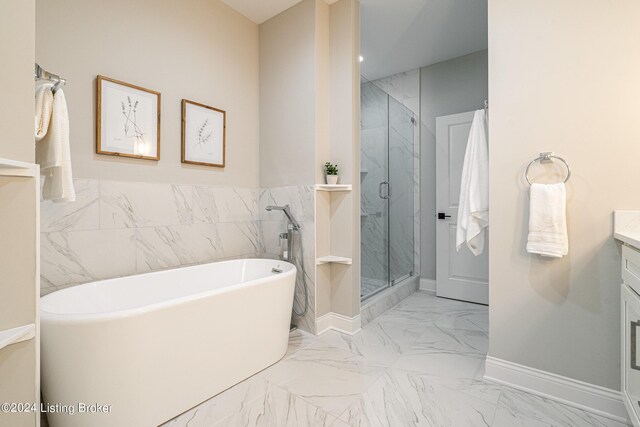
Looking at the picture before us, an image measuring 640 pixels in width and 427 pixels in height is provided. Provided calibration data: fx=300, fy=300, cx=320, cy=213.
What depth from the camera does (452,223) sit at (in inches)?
137

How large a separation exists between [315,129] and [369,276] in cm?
165

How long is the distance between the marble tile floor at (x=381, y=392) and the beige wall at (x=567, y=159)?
26 centimetres

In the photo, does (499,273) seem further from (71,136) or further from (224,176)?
(71,136)

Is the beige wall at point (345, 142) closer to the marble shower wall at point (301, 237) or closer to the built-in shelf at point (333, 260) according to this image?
the built-in shelf at point (333, 260)

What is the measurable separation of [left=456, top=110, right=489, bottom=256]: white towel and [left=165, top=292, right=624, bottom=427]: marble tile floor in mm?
806

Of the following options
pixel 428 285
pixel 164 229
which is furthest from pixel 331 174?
pixel 428 285

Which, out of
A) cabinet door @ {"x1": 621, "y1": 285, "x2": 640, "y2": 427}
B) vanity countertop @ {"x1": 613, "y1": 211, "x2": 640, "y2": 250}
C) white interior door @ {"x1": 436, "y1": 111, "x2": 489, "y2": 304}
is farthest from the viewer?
white interior door @ {"x1": 436, "y1": 111, "x2": 489, "y2": 304}

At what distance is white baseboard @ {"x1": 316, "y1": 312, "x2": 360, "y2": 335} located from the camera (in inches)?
99.0

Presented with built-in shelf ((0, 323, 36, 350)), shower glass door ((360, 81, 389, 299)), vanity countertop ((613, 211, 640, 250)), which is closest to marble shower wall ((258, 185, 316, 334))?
shower glass door ((360, 81, 389, 299))

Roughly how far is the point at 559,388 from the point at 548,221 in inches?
36.0

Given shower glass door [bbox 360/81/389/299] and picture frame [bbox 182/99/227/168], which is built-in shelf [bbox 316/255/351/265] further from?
picture frame [bbox 182/99/227/168]

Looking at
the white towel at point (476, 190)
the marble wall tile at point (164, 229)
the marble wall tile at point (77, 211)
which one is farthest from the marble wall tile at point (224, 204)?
the white towel at point (476, 190)

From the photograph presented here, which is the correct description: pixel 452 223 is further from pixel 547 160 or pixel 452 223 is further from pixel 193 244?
pixel 193 244

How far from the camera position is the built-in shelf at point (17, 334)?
0.92m
